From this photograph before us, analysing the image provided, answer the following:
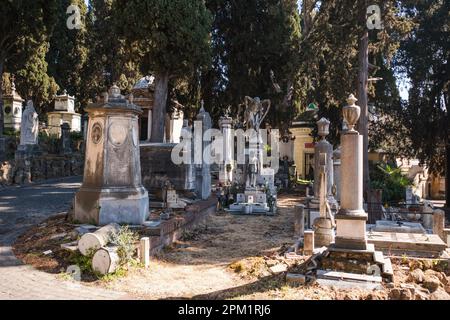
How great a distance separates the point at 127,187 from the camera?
8594 millimetres

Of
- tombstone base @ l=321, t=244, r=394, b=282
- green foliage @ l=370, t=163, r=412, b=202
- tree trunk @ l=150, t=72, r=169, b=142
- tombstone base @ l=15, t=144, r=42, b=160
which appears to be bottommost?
tombstone base @ l=321, t=244, r=394, b=282

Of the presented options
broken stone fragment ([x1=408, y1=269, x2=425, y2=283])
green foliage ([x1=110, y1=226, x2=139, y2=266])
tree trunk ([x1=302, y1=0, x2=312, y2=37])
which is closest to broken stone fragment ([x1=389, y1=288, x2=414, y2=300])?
broken stone fragment ([x1=408, y1=269, x2=425, y2=283])

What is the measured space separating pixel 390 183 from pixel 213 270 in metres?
14.1

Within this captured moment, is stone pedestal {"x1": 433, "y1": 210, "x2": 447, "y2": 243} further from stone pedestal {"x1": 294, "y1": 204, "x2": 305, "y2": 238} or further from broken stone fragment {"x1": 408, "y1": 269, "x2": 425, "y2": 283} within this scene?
broken stone fragment {"x1": 408, "y1": 269, "x2": 425, "y2": 283}

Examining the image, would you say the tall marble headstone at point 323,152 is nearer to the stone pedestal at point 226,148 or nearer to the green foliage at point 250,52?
the stone pedestal at point 226,148

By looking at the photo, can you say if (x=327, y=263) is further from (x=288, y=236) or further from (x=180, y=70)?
(x=180, y=70)

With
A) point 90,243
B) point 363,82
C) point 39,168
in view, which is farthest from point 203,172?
point 39,168

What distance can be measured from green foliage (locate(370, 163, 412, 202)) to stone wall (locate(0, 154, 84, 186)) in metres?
15.3

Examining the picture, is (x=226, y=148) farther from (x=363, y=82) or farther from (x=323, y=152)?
(x=323, y=152)

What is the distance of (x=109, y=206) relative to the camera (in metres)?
8.25

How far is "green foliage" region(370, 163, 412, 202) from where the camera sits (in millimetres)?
17625

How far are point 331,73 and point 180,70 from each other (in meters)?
7.06

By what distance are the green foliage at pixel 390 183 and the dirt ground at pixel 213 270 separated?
939cm

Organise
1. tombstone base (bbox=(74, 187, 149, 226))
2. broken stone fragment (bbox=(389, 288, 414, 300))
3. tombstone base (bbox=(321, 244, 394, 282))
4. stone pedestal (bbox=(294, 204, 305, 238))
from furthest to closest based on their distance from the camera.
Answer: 1. stone pedestal (bbox=(294, 204, 305, 238))
2. tombstone base (bbox=(74, 187, 149, 226))
3. tombstone base (bbox=(321, 244, 394, 282))
4. broken stone fragment (bbox=(389, 288, 414, 300))
